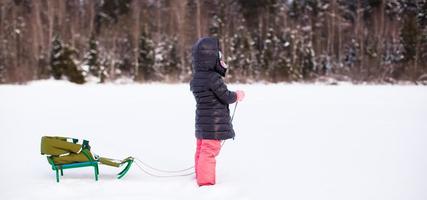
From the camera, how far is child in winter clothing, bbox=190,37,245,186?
4309mm

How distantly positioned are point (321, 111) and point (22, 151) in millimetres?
6790

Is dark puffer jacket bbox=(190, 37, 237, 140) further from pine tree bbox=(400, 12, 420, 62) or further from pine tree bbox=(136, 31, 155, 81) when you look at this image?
pine tree bbox=(400, 12, 420, 62)

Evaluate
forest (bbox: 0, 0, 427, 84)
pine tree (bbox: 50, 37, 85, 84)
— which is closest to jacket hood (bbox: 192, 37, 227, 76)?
pine tree (bbox: 50, 37, 85, 84)

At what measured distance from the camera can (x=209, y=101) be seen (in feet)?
14.3

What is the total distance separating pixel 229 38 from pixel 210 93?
82.6ft

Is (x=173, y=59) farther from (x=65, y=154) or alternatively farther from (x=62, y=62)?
(x=65, y=154)

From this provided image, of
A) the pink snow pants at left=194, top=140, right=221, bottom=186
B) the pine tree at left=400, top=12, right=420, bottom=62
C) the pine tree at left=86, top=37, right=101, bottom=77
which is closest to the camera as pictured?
the pink snow pants at left=194, top=140, right=221, bottom=186

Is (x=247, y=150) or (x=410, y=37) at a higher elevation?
(x=410, y=37)

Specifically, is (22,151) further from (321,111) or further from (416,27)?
(416,27)

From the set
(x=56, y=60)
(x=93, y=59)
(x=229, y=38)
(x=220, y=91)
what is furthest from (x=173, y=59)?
(x=220, y=91)

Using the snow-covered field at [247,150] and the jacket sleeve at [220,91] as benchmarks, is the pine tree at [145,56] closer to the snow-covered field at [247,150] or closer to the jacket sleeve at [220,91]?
the snow-covered field at [247,150]

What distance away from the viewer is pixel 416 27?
91.1 ft

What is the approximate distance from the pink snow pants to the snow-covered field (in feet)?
0.31

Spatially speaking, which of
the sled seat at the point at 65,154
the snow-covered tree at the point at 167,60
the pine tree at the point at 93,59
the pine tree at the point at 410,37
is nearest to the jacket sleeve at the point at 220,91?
the sled seat at the point at 65,154
